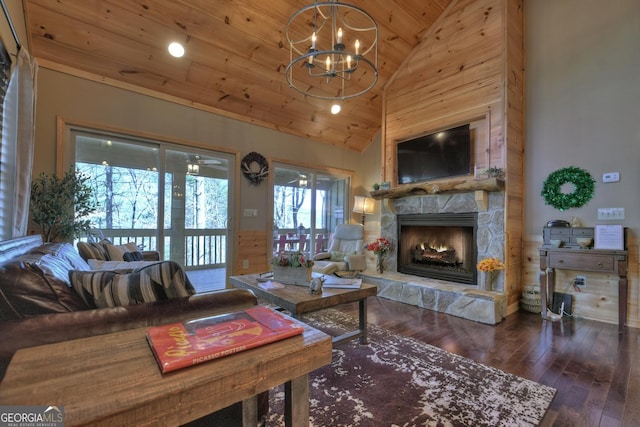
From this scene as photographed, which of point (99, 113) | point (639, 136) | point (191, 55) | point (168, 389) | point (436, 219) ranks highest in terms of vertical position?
point (191, 55)

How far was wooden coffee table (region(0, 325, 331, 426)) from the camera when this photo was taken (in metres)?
0.56

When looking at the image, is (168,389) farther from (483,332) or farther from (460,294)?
Result: (460,294)

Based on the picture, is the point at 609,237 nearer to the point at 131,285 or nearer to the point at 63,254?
the point at 131,285

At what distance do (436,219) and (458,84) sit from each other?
73.5 inches

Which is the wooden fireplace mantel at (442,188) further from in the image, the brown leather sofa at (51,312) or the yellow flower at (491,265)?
the brown leather sofa at (51,312)

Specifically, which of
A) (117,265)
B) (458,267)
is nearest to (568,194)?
(458,267)

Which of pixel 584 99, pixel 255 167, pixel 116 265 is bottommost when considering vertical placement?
pixel 116 265

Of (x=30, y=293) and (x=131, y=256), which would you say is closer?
(x=30, y=293)

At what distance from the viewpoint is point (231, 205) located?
438 centimetres

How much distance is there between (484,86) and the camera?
3.68 metres

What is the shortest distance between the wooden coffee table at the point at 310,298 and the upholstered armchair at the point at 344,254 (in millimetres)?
1693

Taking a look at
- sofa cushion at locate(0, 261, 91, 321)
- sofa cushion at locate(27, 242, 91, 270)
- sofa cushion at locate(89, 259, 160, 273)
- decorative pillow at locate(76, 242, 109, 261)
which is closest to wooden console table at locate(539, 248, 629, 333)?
sofa cushion at locate(89, 259, 160, 273)

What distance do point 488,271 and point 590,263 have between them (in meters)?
0.91

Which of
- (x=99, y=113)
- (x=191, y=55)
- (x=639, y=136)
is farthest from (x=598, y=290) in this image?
(x=99, y=113)
